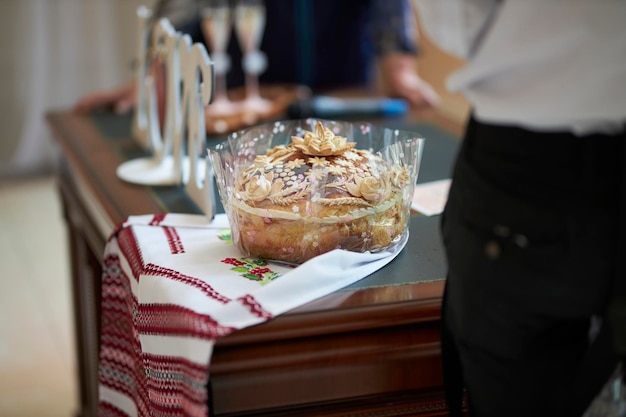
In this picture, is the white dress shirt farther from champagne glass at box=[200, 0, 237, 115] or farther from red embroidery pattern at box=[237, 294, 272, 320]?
champagne glass at box=[200, 0, 237, 115]

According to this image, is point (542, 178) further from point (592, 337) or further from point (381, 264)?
point (381, 264)

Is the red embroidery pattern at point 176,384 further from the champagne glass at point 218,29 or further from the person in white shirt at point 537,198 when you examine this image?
the champagne glass at point 218,29

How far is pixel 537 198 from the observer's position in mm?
827

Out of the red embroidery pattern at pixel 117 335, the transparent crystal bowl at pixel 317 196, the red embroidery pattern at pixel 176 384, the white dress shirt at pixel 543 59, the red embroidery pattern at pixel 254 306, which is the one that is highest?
the white dress shirt at pixel 543 59

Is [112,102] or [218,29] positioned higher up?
[218,29]

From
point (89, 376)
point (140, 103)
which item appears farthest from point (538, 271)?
point (89, 376)

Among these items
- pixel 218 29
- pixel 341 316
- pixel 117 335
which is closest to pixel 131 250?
pixel 117 335

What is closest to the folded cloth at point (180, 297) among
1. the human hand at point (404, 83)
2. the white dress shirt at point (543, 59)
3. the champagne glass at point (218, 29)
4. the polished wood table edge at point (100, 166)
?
the polished wood table edge at point (100, 166)

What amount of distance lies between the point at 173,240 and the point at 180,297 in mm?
235

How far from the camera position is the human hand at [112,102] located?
2449 millimetres

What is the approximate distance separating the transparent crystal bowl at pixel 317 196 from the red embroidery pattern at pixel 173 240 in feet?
0.28

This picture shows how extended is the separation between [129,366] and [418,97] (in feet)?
4.63

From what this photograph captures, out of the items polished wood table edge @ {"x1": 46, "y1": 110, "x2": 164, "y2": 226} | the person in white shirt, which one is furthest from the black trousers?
polished wood table edge @ {"x1": 46, "y1": 110, "x2": 164, "y2": 226}

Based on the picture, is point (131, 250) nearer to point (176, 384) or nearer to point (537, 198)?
point (176, 384)
